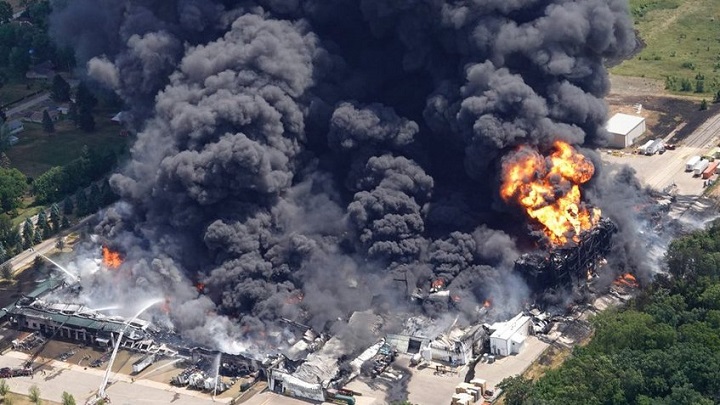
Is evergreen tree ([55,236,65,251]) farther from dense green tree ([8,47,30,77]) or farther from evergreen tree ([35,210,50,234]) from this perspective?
dense green tree ([8,47,30,77])

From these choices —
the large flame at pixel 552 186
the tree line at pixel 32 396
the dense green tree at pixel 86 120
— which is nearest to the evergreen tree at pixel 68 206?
the dense green tree at pixel 86 120

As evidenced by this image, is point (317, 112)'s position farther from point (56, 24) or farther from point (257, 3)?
point (56, 24)

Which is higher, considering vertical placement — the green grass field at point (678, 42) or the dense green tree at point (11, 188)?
the dense green tree at point (11, 188)

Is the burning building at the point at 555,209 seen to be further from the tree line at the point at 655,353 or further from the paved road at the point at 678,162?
the paved road at the point at 678,162

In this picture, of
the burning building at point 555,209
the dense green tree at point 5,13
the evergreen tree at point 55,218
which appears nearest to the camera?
the burning building at point 555,209

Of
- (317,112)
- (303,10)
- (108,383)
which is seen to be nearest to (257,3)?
(303,10)

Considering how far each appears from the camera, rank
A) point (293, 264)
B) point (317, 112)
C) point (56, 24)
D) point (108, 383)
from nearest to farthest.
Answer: point (108, 383) → point (293, 264) → point (317, 112) → point (56, 24)
